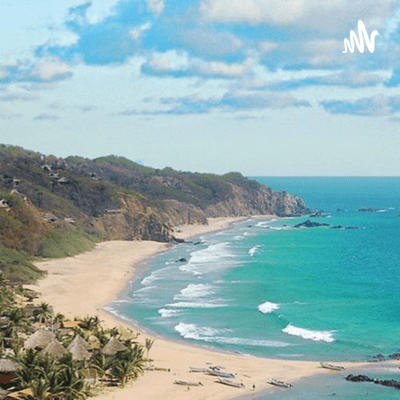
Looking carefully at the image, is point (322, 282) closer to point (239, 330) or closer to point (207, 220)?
point (239, 330)

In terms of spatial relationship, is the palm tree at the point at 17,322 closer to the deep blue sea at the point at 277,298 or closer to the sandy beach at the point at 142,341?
the sandy beach at the point at 142,341

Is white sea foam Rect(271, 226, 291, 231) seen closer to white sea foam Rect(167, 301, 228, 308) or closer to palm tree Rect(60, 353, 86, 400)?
white sea foam Rect(167, 301, 228, 308)

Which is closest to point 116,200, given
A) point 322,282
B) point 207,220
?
point 207,220

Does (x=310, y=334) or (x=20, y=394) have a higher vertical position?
(x=20, y=394)

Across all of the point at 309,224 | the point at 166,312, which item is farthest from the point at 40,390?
the point at 309,224

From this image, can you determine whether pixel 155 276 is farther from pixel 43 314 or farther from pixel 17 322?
pixel 17 322

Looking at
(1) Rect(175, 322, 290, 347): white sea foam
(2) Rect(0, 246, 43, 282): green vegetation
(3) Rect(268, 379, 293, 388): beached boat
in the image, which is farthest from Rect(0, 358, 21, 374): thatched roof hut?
(2) Rect(0, 246, 43, 282): green vegetation
